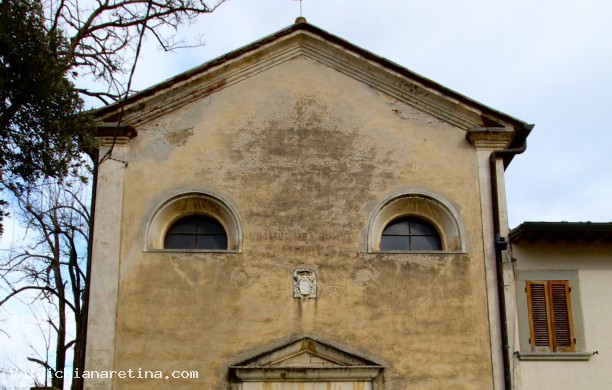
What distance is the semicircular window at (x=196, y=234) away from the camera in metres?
12.7

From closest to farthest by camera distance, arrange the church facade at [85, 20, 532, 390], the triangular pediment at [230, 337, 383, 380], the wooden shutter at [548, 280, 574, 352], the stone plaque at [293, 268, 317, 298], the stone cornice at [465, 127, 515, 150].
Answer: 1. the triangular pediment at [230, 337, 383, 380]
2. the church facade at [85, 20, 532, 390]
3. the wooden shutter at [548, 280, 574, 352]
4. the stone plaque at [293, 268, 317, 298]
5. the stone cornice at [465, 127, 515, 150]

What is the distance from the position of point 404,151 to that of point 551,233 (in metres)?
2.61

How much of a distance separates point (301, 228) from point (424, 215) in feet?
6.69

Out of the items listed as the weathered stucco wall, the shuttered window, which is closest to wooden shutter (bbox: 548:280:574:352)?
the shuttered window

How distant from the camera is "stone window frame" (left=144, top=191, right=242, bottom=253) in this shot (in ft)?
40.8

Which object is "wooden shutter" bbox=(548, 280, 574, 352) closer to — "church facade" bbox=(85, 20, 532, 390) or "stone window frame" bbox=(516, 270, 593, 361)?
"stone window frame" bbox=(516, 270, 593, 361)

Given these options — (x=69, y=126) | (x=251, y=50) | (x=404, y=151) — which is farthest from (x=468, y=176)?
(x=69, y=126)

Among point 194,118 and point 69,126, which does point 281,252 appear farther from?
point 69,126

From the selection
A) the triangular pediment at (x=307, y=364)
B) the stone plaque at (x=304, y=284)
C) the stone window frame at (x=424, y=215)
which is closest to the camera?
the triangular pediment at (x=307, y=364)

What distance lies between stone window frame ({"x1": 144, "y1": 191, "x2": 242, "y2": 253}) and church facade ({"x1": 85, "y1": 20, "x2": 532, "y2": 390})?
0.03 meters

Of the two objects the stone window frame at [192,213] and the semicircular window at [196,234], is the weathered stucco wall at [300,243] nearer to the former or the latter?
the stone window frame at [192,213]

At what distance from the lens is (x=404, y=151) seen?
42.6 ft

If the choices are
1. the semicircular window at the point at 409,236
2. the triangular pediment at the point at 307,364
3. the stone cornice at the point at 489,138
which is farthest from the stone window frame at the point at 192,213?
the stone cornice at the point at 489,138

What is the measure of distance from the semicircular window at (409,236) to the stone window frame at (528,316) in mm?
1435
